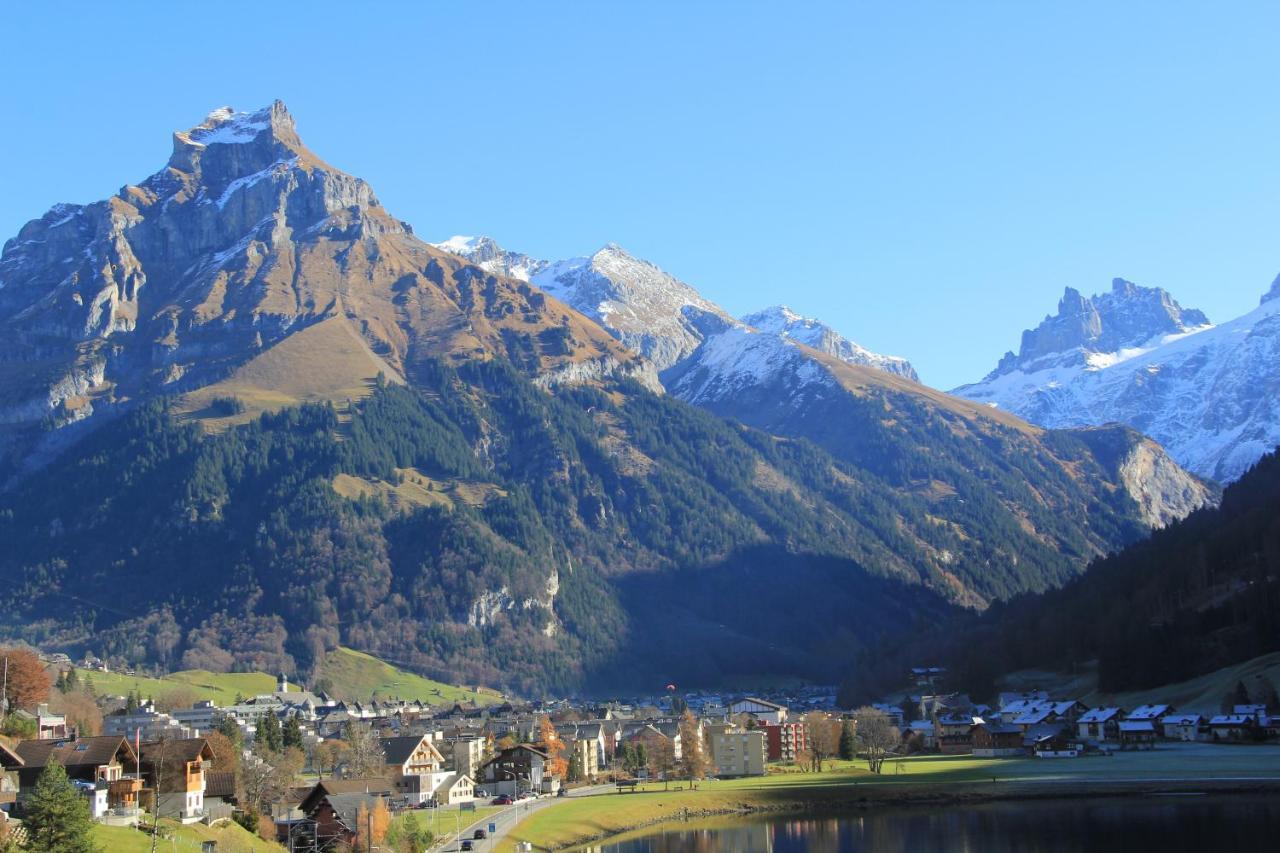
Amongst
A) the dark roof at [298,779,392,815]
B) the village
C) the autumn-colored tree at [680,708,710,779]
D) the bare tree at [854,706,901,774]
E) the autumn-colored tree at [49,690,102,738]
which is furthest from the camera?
the bare tree at [854,706,901,774]

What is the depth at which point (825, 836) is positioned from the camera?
112812 mm

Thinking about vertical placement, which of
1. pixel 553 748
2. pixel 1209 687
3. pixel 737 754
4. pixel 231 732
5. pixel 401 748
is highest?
pixel 1209 687

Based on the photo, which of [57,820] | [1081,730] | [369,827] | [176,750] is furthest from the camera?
[1081,730]

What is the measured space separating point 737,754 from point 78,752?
9466 centimetres

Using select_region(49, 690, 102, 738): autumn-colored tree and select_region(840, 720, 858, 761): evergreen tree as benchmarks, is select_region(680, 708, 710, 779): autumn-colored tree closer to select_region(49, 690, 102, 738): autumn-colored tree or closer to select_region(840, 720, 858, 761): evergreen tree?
select_region(840, 720, 858, 761): evergreen tree

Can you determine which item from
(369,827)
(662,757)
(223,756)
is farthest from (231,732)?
(369,827)

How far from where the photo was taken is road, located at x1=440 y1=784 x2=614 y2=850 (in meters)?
104

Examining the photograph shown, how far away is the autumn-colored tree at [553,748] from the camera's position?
162762 millimetres


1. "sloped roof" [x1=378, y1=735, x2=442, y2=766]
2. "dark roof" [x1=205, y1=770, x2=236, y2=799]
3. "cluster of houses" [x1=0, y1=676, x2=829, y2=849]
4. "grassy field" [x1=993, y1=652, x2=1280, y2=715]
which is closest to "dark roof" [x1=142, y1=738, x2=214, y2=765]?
"cluster of houses" [x1=0, y1=676, x2=829, y2=849]

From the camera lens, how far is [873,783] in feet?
469

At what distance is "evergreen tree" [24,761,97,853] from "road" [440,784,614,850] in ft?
120

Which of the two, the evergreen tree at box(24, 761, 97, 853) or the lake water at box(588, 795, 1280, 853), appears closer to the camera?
the evergreen tree at box(24, 761, 97, 853)

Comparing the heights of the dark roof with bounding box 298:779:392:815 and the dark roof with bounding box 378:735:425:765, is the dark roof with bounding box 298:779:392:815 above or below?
below

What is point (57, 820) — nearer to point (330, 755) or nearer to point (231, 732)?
point (231, 732)
